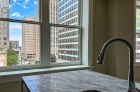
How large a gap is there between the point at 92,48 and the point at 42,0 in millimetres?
1333

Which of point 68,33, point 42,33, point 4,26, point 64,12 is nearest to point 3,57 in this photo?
point 4,26

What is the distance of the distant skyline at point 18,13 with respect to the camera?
212cm

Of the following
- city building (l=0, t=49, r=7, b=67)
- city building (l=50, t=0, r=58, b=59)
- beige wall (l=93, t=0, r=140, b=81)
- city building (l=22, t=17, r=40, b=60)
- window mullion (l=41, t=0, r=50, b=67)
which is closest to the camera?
city building (l=0, t=49, r=7, b=67)

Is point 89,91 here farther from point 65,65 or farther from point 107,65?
point 107,65

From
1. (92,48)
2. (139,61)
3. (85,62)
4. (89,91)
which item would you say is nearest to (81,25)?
(92,48)

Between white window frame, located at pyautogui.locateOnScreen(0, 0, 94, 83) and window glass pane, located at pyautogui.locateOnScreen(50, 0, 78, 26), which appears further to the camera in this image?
window glass pane, located at pyautogui.locateOnScreen(50, 0, 78, 26)

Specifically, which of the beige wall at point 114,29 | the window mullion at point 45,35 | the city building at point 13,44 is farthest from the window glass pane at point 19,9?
the beige wall at point 114,29

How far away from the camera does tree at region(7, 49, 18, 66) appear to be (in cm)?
209

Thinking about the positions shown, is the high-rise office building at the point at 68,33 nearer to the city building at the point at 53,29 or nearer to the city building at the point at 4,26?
the city building at the point at 53,29

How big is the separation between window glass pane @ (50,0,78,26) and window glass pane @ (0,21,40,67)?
421 mm

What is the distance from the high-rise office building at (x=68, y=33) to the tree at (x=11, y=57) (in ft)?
2.63

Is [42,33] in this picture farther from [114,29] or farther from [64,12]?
[114,29]

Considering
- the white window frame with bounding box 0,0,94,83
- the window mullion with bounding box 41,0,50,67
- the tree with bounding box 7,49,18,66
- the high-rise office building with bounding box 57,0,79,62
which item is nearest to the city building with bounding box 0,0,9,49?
the tree with bounding box 7,49,18,66

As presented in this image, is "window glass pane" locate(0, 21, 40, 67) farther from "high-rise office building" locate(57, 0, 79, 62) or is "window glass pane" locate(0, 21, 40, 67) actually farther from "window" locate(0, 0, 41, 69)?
"high-rise office building" locate(57, 0, 79, 62)
